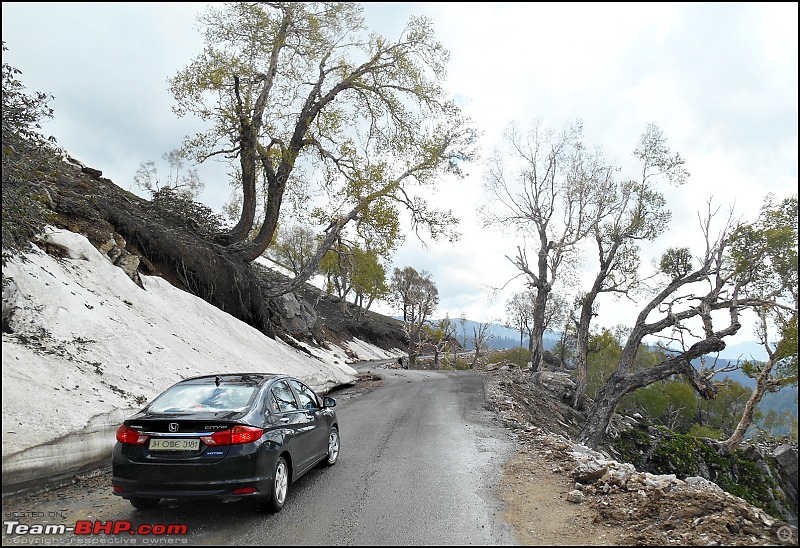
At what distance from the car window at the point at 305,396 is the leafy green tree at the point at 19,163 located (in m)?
4.47

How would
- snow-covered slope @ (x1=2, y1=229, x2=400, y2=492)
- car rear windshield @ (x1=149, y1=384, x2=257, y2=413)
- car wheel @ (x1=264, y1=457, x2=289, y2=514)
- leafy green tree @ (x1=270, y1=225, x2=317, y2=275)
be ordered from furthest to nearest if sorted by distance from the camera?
leafy green tree @ (x1=270, y1=225, x2=317, y2=275) → snow-covered slope @ (x1=2, y1=229, x2=400, y2=492) → car rear windshield @ (x1=149, y1=384, x2=257, y2=413) → car wheel @ (x1=264, y1=457, x2=289, y2=514)

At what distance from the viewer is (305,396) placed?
730 centimetres

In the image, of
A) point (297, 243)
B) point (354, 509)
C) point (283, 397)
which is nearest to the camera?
point (354, 509)

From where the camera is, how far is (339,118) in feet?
72.2

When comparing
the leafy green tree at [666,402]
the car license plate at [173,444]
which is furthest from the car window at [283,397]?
the leafy green tree at [666,402]

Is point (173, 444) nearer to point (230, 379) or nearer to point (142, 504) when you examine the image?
point (142, 504)

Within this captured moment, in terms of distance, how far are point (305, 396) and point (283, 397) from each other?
35.0 inches

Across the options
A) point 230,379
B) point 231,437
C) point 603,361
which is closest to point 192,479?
point 231,437

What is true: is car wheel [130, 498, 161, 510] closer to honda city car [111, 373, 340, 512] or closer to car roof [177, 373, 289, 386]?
honda city car [111, 373, 340, 512]

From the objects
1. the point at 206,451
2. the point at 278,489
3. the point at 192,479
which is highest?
the point at 206,451

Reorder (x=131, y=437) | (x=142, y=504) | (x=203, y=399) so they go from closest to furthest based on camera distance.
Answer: (x=131, y=437), (x=142, y=504), (x=203, y=399)

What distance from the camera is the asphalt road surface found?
466 centimetres

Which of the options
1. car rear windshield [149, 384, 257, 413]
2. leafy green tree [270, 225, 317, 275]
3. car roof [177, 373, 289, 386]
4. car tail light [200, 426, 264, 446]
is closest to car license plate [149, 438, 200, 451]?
car tail light [200, 426, 264, 446]

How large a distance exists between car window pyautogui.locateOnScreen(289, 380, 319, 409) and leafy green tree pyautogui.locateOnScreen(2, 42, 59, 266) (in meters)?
4.47
